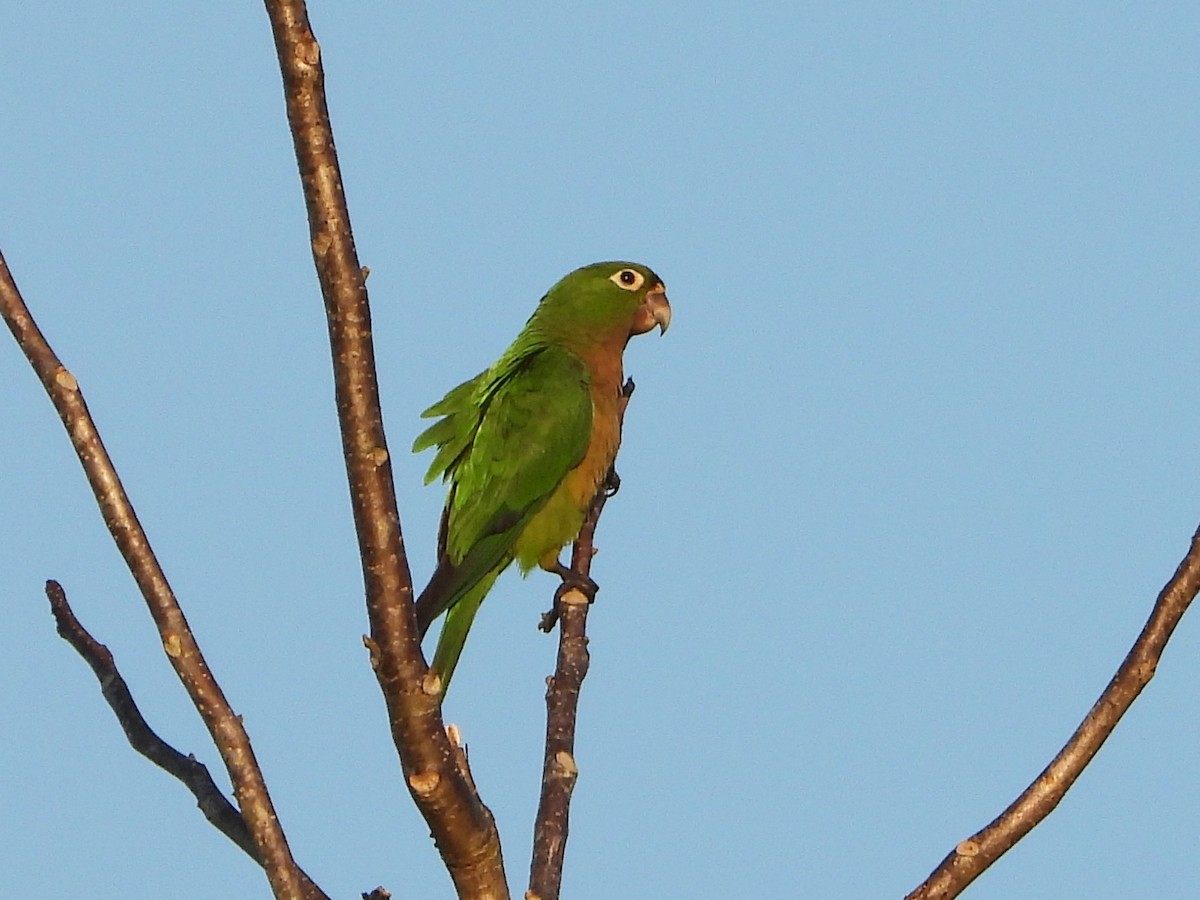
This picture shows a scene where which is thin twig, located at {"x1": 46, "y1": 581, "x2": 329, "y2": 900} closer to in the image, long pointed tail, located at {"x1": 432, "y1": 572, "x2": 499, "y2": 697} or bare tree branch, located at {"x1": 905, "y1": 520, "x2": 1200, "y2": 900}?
bare tree branch, located at {"x1": 905, "y1": 520, "x2": 1200, "y2": 900}

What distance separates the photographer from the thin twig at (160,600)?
2.92 m

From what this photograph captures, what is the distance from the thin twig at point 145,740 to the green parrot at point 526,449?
2.29m

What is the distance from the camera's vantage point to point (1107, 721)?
318cm

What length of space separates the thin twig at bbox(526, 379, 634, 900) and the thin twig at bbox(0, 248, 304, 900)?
0.84 m

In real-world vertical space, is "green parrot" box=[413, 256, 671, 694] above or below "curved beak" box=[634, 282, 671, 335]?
below

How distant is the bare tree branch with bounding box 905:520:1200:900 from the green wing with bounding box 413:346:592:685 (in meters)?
3.04

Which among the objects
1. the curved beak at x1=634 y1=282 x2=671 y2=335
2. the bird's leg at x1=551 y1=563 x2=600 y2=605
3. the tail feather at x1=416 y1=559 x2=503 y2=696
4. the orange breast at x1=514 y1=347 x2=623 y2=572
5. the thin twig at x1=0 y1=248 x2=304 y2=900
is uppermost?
the curved beak at x1=634 y1=282 x2=671 y2=335

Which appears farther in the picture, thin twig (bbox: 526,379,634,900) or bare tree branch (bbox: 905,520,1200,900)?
thin twig (bbox: 526,379,634,900)

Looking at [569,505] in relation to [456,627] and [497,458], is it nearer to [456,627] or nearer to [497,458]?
[497,458]

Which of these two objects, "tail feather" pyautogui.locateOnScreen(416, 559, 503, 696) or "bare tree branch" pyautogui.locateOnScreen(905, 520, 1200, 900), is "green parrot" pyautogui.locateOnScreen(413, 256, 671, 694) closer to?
"tail feather" pyautogui.locateOnScreen(416, 559, 503, 696)

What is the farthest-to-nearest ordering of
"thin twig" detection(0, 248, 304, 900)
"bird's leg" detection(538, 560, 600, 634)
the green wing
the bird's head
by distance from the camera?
the bird's head → the green wing → "bird's leg" detection(538, 560, 600, 634) → "thin twig" detection(0, 248, 304, 900)

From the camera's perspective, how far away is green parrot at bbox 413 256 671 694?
6.30 m

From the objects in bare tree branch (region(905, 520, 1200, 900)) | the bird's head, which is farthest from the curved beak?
bare tree branch (region(905, 520, 1200, 900))

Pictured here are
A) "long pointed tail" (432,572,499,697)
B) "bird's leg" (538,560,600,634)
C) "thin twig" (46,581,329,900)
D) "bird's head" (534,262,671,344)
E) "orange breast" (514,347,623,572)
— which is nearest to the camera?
"thin twig" (46,581,329,900)
